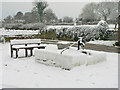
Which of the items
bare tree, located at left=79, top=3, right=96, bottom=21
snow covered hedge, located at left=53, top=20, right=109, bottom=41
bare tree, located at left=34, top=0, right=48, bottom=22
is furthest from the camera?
bare tree, located at left=79, top=3, right=96, bottom=21

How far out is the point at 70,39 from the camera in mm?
19031

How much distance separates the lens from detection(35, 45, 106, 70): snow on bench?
590 centimetres

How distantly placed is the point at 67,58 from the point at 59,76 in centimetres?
77

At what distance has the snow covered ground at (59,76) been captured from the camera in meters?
4.65

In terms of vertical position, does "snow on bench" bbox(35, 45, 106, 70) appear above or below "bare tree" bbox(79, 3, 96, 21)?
below

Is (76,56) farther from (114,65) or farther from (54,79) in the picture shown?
(114,65)

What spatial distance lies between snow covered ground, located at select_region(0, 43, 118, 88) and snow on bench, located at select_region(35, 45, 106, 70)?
169 mm

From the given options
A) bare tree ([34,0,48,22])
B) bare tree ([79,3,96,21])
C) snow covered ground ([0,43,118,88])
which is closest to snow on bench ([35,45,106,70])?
snow covered ground ([0,43,118,88])

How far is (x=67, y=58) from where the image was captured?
19.4 feet

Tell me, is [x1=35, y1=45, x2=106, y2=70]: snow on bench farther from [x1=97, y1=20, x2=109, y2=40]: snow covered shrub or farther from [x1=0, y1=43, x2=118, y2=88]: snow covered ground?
[x1=97, y1=20, x2=109, y2=40]: snow covered shrub

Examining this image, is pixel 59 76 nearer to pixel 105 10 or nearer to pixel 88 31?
pixel 88 31

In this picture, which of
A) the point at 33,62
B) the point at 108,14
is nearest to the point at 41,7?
the point at 108,14

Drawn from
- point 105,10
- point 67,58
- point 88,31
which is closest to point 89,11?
point 105,10

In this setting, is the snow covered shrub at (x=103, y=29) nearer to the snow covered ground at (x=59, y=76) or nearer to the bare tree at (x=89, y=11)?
the snow covered ground at (x=59, y=76)
